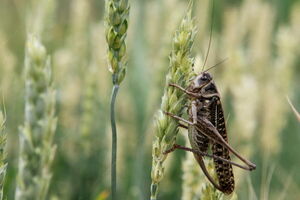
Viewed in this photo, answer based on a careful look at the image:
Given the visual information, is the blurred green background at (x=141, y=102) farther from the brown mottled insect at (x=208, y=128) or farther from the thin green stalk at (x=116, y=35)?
the thin green stalk at (x=116, y=35)

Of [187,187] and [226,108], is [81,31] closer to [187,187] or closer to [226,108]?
[226,108]

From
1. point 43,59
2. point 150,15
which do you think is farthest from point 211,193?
point 150,15

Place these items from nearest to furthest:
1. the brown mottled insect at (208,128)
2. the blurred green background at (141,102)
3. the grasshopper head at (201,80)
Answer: the brown mottled insect at (208,128)
the grasshopper head at (201,80)
the blurred green background at (141,102)

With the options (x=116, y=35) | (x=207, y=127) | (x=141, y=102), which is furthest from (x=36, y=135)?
(x=141, y=102)

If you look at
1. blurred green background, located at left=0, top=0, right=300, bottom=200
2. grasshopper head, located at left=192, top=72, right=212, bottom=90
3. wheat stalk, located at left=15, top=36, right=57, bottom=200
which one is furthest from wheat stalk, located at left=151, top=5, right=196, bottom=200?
blurred green background, located at left=0, top=0, right=300, bottom=200

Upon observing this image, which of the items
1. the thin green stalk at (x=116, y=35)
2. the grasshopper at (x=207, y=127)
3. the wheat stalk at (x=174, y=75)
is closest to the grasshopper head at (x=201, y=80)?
the grasshopper at (x=207, y=127)
